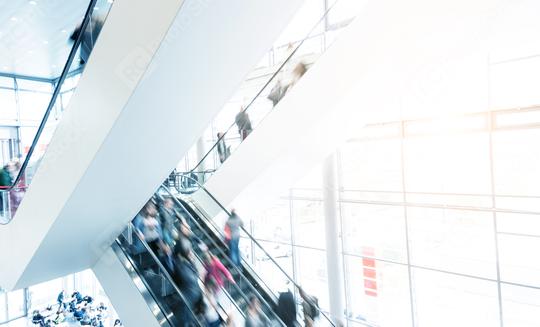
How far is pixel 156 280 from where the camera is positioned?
18.3ft

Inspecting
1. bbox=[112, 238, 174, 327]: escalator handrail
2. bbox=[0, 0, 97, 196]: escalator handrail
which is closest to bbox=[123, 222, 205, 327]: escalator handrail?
bbox=[112, 238, 174, 327]: escalator handrail

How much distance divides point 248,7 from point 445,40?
10.6ft

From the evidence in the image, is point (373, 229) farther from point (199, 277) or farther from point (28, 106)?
point (28, 106)

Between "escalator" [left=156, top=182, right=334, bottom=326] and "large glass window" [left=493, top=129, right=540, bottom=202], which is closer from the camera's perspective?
"escalator" [left=156, top=182, right=334, bottom=326]

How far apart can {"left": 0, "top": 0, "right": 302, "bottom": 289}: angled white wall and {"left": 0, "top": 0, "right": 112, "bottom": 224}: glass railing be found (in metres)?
0.32

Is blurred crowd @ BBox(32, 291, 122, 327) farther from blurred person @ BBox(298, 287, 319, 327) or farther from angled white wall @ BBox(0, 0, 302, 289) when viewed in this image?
angled white wall @ BBox(0, 0, 302, 289)

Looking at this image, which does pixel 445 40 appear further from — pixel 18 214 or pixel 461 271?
pixel 461 271

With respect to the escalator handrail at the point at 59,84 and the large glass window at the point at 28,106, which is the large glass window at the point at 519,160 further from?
the large glass window at the point at 28,106

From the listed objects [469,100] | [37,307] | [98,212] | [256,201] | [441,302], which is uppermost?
[469,100]

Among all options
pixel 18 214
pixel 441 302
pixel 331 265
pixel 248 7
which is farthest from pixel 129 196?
pixel 441 302

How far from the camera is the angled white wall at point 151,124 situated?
283cm

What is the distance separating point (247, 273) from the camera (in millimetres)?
6547

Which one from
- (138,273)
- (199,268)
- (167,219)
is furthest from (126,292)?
(167,219)

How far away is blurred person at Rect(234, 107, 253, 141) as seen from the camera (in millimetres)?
7359
